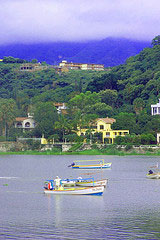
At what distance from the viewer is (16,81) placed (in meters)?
191

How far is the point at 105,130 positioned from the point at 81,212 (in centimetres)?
7744

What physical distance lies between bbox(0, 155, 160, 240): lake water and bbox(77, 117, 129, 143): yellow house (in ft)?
166

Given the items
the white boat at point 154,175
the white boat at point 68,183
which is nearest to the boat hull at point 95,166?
the white boat at point 154,175

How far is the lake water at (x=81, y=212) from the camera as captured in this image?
108 ft

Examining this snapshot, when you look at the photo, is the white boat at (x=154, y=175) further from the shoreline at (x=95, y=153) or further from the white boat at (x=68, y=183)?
the shoreline at (x=95, y=153)

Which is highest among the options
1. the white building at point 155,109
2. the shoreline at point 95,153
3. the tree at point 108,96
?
the tree at point 108,96

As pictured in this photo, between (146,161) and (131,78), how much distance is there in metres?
56.4

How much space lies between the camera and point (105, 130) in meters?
117

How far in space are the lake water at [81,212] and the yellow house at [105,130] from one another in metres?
50.7

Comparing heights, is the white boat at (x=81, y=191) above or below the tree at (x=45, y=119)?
below

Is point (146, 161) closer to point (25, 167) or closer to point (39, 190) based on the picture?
point (25, 167)

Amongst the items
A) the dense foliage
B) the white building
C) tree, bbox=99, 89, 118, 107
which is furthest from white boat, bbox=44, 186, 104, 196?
tree, bbox=99, 89, 118, 107

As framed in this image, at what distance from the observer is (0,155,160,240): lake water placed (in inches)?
1296

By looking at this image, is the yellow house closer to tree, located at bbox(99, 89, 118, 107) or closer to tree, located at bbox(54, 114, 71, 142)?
tree, located at bbox(54, 114, 71, 142)
